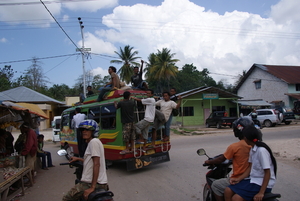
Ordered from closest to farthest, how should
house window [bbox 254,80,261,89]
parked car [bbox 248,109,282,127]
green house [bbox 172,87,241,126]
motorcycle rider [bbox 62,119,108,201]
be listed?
motorcycle rider [bbox 62,119,108,201], parked car [bbox 248,109,282,127], green house [bbox 172,87,241,126], house window [bbox 254,80,261,89]

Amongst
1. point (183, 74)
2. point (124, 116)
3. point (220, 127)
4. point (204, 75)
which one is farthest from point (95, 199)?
point (204, 75)

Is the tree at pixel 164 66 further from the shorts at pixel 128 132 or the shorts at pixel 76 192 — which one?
the shorts at pixel 76 192

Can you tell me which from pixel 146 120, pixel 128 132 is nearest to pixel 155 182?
pixel 128 132

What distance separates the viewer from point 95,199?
9.39 ft

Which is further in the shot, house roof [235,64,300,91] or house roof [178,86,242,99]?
house roof [235,64,300,91]

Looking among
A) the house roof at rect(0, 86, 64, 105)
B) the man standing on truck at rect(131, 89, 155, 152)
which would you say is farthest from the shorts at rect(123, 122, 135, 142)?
the house roof at rect(0, 86, 64, 105)

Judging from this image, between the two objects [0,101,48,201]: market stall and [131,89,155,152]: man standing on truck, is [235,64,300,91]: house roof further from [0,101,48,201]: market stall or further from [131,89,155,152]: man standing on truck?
[0,101,48,201]: market stall

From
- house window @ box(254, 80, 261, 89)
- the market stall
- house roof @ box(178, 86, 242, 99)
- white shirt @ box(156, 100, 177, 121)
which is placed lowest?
the market stall

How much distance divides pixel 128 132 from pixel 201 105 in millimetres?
22566

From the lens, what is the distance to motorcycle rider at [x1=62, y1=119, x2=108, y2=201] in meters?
2.96

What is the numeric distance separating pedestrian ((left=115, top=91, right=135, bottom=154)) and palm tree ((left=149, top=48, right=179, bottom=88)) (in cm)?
3011

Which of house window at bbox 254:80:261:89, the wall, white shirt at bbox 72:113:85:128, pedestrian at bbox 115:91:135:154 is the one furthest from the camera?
house window at bbox 254:80:261:89

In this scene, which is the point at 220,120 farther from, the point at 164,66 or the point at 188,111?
the point at 164,66

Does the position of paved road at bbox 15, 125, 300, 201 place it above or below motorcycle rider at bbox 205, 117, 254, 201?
below
